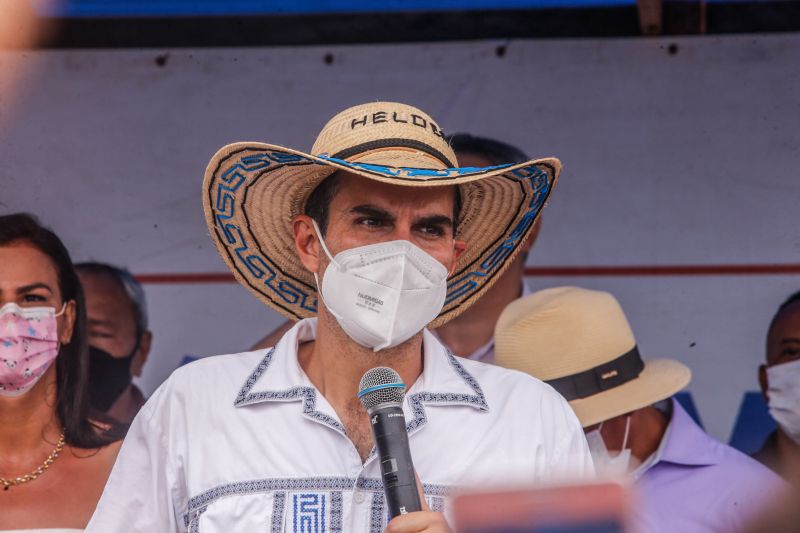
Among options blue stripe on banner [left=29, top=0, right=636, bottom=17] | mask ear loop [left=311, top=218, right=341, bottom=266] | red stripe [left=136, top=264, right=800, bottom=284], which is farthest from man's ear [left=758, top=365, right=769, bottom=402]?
mask ear loop [left=311, top=218, right=341, bottom=266]

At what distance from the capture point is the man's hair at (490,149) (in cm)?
426

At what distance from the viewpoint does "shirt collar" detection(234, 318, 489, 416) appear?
8.48 ft

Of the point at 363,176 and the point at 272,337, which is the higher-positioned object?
the point at 363,176

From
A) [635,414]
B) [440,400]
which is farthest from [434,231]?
[635,414]

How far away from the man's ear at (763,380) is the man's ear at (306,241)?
1.90 meters

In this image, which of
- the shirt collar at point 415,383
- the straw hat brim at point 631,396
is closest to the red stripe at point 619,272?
the straw hat brim at point 631,396

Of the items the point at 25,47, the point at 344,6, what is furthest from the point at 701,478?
the point at 25,47

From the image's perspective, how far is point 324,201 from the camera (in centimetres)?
274

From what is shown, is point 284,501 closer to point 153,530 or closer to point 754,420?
point 153,530

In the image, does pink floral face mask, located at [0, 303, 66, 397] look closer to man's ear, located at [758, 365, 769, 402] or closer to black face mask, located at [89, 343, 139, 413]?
black face mask, located at [89, 343, 139, 413]

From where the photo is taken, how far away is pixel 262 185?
2.86m

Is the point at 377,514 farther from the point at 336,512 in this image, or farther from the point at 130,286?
the point at 130,286

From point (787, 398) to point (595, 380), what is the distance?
2.52 feet

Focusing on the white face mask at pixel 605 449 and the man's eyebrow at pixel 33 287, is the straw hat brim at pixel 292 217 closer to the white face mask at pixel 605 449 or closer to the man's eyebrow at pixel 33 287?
the white face mask at pixel 605 449
